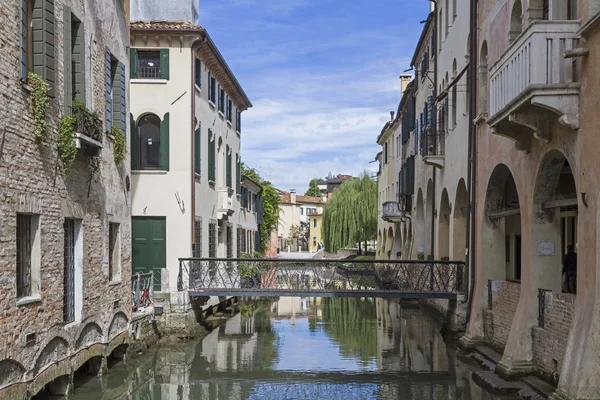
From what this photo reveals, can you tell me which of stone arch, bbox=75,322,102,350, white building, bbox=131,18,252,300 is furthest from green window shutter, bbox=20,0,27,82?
white building, bbox=131,18,252,300

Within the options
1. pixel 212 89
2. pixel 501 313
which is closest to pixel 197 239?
pixel 212 89

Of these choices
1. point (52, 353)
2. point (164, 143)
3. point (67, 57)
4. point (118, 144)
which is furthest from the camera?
point (164, 143)

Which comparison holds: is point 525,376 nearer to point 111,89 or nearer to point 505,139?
point 505,139

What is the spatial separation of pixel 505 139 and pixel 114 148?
27.0 ft

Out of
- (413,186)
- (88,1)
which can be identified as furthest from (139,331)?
(413,186)

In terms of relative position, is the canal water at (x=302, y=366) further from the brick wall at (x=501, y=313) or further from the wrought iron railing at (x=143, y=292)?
the wrought iron railing at (x=143, y=292)

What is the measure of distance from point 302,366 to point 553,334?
6372 mm

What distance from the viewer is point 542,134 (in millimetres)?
12031

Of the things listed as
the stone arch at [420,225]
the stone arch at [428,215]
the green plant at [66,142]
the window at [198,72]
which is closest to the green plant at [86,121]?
the green plant at [66,142]

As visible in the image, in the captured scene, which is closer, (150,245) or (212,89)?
(150,245)

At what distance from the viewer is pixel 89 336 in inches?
554

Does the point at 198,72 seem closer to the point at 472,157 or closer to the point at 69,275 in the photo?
the point at 472,157

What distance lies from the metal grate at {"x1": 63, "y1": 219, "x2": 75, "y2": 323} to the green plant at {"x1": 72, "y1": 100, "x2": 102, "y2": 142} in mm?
1649

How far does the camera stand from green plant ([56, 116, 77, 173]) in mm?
12344
